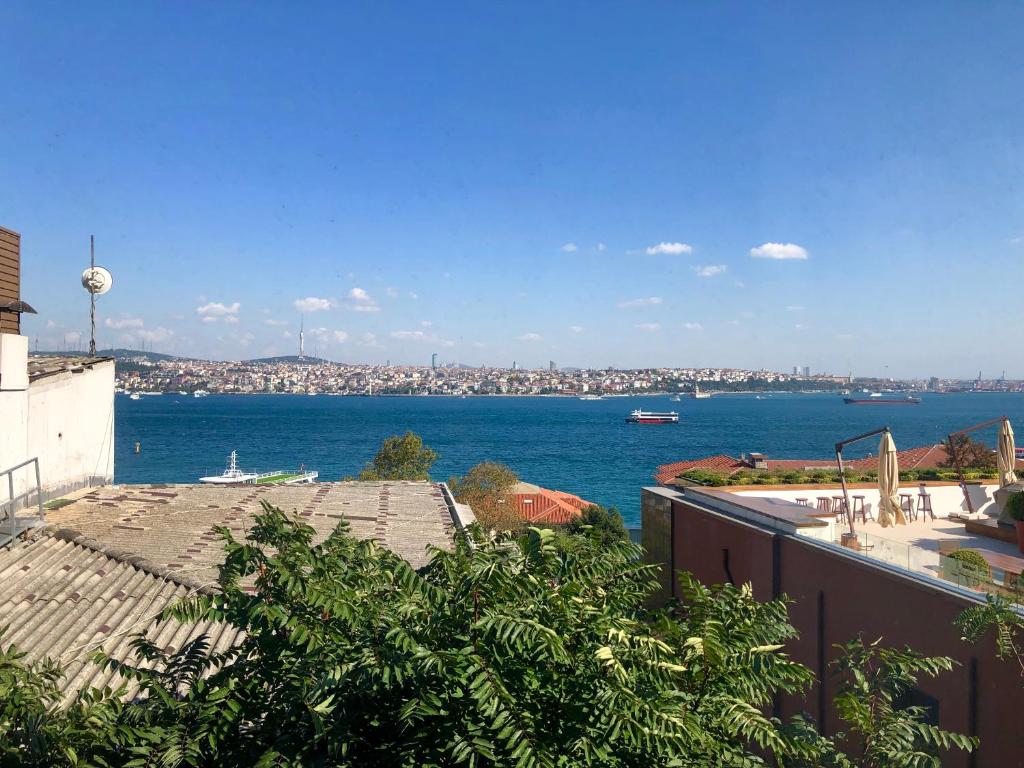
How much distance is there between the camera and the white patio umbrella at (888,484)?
13.3m

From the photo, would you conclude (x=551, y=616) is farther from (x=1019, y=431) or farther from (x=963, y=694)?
(x=1019, y=431)

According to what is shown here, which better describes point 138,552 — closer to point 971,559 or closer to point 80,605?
point 80,605

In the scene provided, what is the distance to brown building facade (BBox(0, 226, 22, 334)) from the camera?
11.2m

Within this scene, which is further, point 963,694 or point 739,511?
point 739,511

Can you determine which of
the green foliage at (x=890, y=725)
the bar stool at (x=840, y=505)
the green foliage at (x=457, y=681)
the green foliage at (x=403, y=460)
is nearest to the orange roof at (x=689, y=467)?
the bar stool at (x=840, y=505)

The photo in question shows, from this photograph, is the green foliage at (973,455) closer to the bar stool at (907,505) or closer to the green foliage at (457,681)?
the bar stool at (907,505)

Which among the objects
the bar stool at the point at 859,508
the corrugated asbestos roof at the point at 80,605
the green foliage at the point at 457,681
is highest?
the green foliage at the point at 457,681

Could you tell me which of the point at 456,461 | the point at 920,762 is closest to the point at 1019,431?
the point at 456,461

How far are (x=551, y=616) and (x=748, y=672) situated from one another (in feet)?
3.24

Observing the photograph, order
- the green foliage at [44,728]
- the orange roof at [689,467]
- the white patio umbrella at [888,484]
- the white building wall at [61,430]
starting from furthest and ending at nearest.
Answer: the orange roof at [689,467] → the white patio umbrella at [888,484] → the white building wall at [61,430] → the green foliage at [44,728]

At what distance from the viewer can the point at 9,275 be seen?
1150 centimetres

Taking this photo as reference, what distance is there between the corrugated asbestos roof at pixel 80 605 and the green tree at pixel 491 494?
79.4 ft

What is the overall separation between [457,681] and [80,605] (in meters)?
6.33

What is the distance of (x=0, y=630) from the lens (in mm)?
3408
